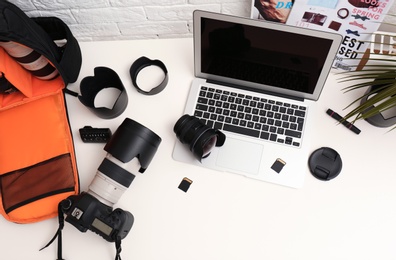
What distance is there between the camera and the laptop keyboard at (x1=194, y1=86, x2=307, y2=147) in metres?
0.91

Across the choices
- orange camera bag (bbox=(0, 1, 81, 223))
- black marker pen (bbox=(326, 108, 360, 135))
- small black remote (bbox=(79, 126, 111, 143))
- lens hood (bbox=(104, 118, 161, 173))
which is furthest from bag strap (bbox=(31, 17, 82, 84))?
black marker pen (bbox=(326, 108, 360, 135))

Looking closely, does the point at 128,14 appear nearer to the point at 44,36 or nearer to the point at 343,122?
the point at 44,36

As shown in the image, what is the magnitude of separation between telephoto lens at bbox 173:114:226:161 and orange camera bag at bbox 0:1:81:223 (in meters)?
0.29

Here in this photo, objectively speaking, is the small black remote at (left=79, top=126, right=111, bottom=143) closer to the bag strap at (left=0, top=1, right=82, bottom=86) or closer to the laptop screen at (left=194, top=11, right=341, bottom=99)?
the bag strap at (left=0, top=1, right=82, bottom=86)

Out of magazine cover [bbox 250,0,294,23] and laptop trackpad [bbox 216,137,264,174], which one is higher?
magazine cover [bbox 250,0,294,23]

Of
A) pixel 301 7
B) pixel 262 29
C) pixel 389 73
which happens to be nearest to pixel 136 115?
pixel 262 29

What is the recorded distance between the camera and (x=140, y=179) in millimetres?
906

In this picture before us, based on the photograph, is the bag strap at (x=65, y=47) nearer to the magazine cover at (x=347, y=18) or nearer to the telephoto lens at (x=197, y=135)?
the telephoto lens at (x=197, y=135)

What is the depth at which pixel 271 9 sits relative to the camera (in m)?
0.89

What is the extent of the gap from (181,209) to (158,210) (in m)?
0.06

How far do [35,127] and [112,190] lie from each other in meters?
0.30

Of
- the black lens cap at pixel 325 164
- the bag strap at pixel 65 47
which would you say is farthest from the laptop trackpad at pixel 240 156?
the bag strap at pixel 65 47

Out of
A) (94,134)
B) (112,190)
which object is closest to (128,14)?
(94,134)

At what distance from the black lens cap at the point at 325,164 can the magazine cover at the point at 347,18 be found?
0.81ft
